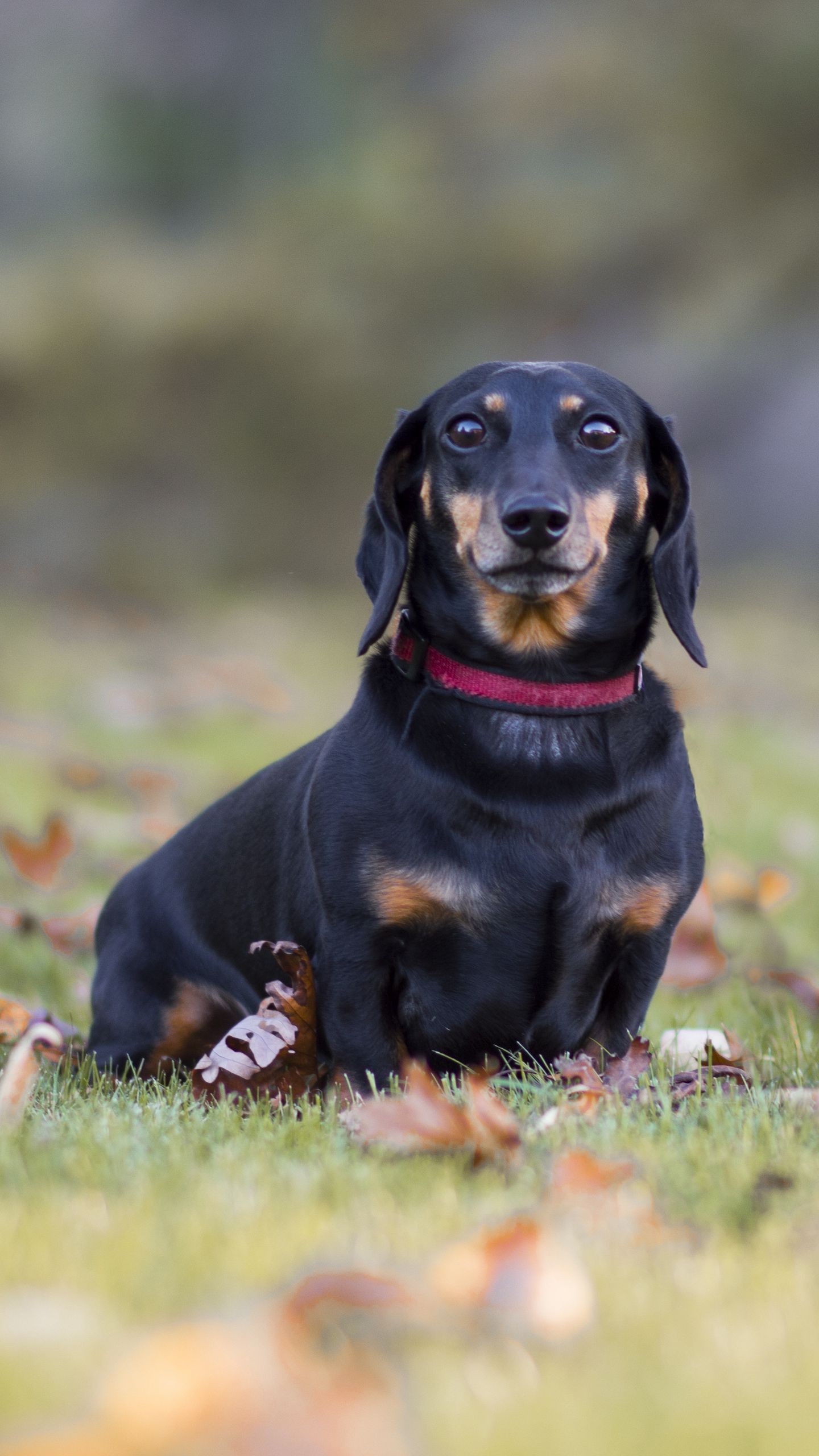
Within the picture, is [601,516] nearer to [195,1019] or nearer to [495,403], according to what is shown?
[495,403]

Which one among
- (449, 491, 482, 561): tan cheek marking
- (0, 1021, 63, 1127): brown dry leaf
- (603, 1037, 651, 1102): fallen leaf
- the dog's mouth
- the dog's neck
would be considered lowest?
(0, 1021, 63, 1127): brown dry leaf

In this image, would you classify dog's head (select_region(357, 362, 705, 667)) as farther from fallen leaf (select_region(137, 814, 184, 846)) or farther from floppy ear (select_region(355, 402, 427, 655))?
fallen leaf (select_region(137, 814, 184, 846))

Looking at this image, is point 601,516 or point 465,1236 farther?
point 601,516

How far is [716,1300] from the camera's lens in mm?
1397

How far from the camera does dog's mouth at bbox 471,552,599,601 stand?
2.48m

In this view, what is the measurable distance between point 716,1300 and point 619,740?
51.2 inches

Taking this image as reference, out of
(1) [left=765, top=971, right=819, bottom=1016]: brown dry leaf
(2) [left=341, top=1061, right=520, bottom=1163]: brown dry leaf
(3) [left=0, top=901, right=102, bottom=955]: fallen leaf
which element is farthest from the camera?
(3) [left=0, top=901, right=102, bottom=955]: fallen leaf

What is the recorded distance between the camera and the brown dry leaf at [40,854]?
4.56 m

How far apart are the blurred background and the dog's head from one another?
12.3m

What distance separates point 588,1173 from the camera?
175cm

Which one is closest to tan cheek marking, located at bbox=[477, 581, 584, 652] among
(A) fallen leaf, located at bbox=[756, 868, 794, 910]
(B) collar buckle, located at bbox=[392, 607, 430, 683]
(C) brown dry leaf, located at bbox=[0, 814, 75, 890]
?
(B) collar buckle, located at bbox=[392, 607, 430, 683]

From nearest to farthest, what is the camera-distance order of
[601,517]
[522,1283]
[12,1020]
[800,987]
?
[522,1283], [601,517], [12,1020], [800,987]

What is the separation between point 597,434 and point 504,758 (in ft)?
2.02

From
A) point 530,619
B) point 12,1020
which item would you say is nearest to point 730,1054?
point 530,619
